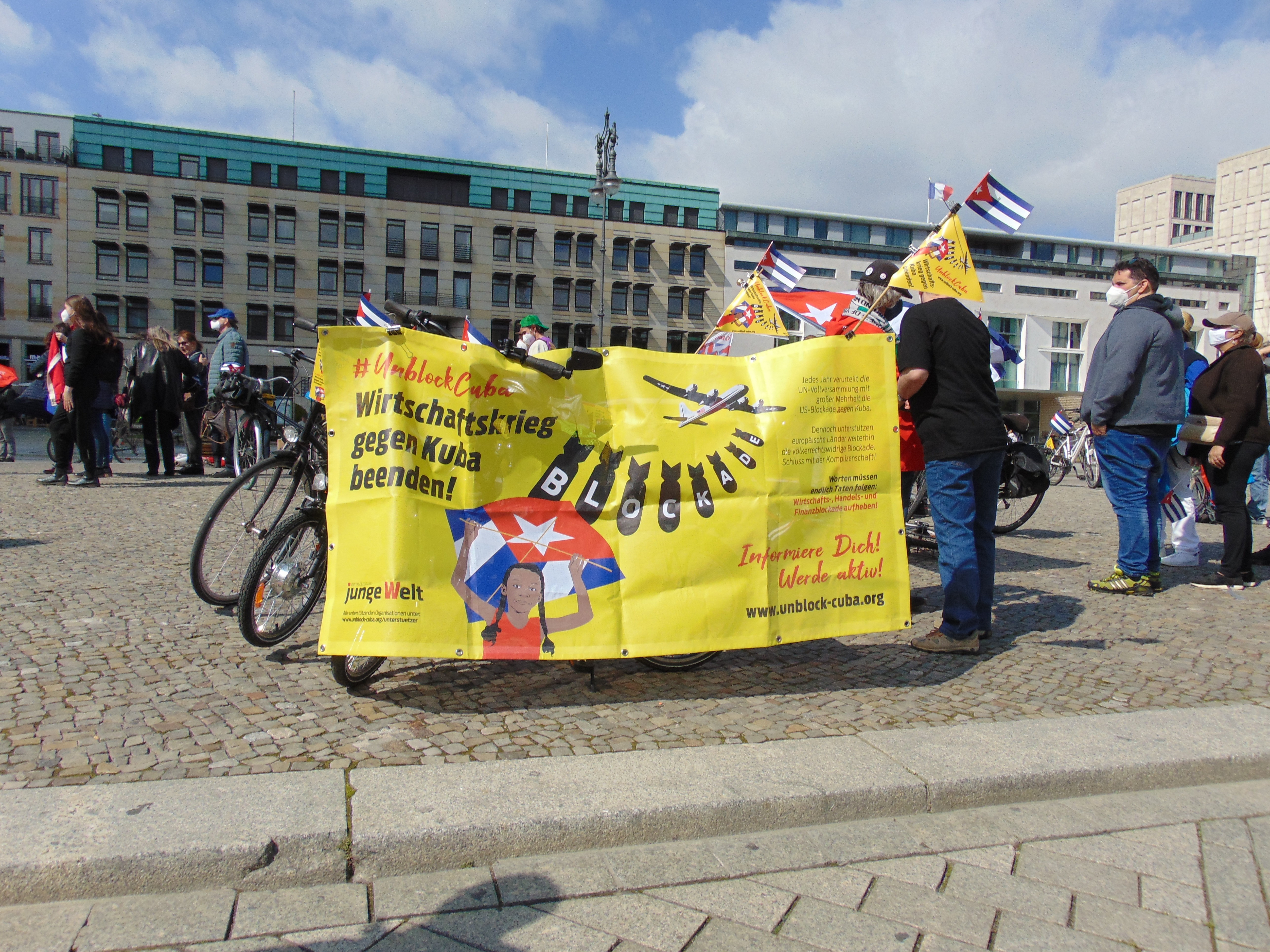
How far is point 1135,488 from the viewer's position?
5.73 m

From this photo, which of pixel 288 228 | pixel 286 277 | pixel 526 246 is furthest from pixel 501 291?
pixel 288 228

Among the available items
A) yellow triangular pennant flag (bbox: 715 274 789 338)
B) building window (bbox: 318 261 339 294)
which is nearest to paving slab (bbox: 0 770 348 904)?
yellow triangular pennant flag (bbox: 715 274 789 338)

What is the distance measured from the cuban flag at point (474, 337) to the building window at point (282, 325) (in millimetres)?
60686

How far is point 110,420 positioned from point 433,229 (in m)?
56.1

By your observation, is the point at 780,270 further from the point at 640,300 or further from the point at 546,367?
the point at 640,300

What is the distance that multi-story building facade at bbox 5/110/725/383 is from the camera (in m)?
57.9

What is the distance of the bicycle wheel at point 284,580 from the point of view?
373cm

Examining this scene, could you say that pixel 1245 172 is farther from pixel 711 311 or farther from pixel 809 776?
pixel 809 776

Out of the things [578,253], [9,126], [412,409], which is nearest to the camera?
[412,409]

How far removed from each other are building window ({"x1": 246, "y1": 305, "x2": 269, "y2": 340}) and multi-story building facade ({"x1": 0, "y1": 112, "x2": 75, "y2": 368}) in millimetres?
10676

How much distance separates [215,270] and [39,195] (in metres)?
10.8

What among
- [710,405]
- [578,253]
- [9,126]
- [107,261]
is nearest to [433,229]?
[578,253]

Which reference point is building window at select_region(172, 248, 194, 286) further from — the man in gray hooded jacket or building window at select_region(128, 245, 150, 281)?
the man in gray hooded jacket

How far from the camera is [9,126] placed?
56219mm
